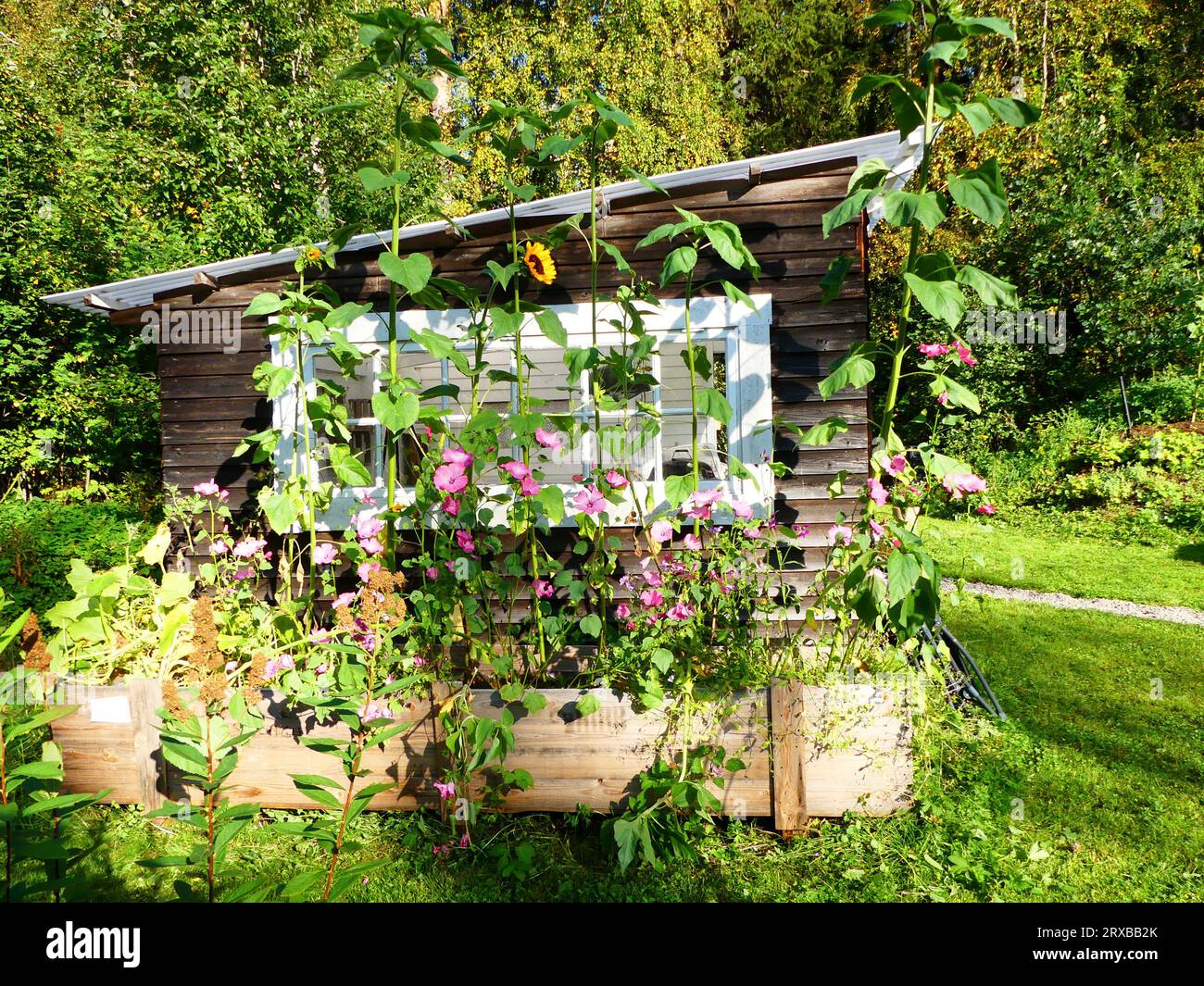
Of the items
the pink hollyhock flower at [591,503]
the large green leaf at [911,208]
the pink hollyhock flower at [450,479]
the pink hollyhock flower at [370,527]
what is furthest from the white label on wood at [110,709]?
the large green leaf at [911,208]

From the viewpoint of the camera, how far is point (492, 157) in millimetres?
11617

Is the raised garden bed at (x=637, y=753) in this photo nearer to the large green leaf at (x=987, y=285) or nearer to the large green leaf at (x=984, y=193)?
the large green leaf at (x=987, y=285)

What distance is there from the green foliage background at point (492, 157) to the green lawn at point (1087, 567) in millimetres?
3107

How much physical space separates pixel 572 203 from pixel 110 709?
3.14m

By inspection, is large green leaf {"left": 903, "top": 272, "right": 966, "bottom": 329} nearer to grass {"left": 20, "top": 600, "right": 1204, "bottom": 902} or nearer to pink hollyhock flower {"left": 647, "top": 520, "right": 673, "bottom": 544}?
pink hollyhock flower {"left": 647, "top": 520, "right": 673, "bottom": 544}

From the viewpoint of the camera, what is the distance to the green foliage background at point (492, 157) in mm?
7672

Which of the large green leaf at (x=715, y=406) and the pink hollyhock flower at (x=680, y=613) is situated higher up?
the large green leaf at (x=715, y=406)

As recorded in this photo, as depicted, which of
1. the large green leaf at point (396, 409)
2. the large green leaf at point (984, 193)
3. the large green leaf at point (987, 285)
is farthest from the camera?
the large green leaf at point (396, 409)

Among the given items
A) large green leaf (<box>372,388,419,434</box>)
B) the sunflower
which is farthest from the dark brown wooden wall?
large green leaf (<box>372,388,419,434</box>)

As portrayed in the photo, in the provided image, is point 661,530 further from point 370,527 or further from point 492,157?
point 492,157

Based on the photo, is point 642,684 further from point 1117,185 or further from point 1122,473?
point 1117,185

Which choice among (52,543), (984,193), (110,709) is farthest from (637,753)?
(52,543)

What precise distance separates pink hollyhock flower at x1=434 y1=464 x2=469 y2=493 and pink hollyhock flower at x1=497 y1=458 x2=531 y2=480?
0.44 feet

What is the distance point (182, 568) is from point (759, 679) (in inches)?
149
